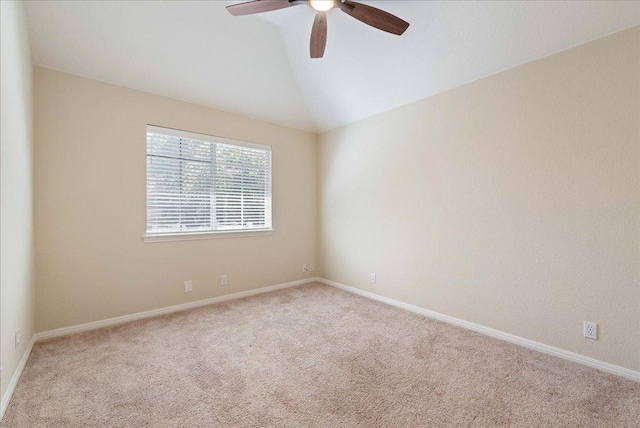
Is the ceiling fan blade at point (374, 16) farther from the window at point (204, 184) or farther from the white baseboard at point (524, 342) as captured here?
the white baseboard at point (524, 342)

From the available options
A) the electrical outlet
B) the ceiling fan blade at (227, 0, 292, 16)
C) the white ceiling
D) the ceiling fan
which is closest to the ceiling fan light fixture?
the ceiling fan

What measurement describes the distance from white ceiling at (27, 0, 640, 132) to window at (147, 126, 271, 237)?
56 cm

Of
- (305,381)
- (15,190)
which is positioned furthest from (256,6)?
(305,381)

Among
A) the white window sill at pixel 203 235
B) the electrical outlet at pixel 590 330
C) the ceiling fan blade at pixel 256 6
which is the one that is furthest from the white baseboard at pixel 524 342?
the ceiling fan blade at pixel 256 6

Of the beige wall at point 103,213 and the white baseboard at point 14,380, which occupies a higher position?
the beige wall at point 103,213

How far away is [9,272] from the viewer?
182 cm

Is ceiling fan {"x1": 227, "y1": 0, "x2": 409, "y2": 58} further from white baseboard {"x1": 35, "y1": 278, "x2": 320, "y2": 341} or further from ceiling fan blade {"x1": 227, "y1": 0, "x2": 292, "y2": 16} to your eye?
white baseboard {"x1": 35, "y1": 278, "x2": 320, "y2": 341}

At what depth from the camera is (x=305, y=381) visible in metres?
1.99

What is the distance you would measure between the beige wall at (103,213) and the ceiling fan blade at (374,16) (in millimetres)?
2304

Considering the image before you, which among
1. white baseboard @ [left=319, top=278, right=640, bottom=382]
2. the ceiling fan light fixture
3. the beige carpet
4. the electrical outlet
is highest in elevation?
the ceiling fan light fixture

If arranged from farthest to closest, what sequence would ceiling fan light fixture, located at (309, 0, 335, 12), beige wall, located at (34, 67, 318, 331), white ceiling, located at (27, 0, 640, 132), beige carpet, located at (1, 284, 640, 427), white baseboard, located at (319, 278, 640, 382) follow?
beige wall, located at (34, 67, 318, 331) < white ceiling, located at (27, 0, 640, 132) < white baseboard, located at (319, 278, 640, 382) < ceiling fan light fixture, located at (309, 0, 335, 12) < beige carpet, located at (1, 284, 640, 427)

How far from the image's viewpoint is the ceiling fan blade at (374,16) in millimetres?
2006

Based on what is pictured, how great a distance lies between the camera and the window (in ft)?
10.8

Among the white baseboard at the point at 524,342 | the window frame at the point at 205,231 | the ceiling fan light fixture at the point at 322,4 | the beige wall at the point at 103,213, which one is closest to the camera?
the ceiling fan light fixture at the point at 322,4
